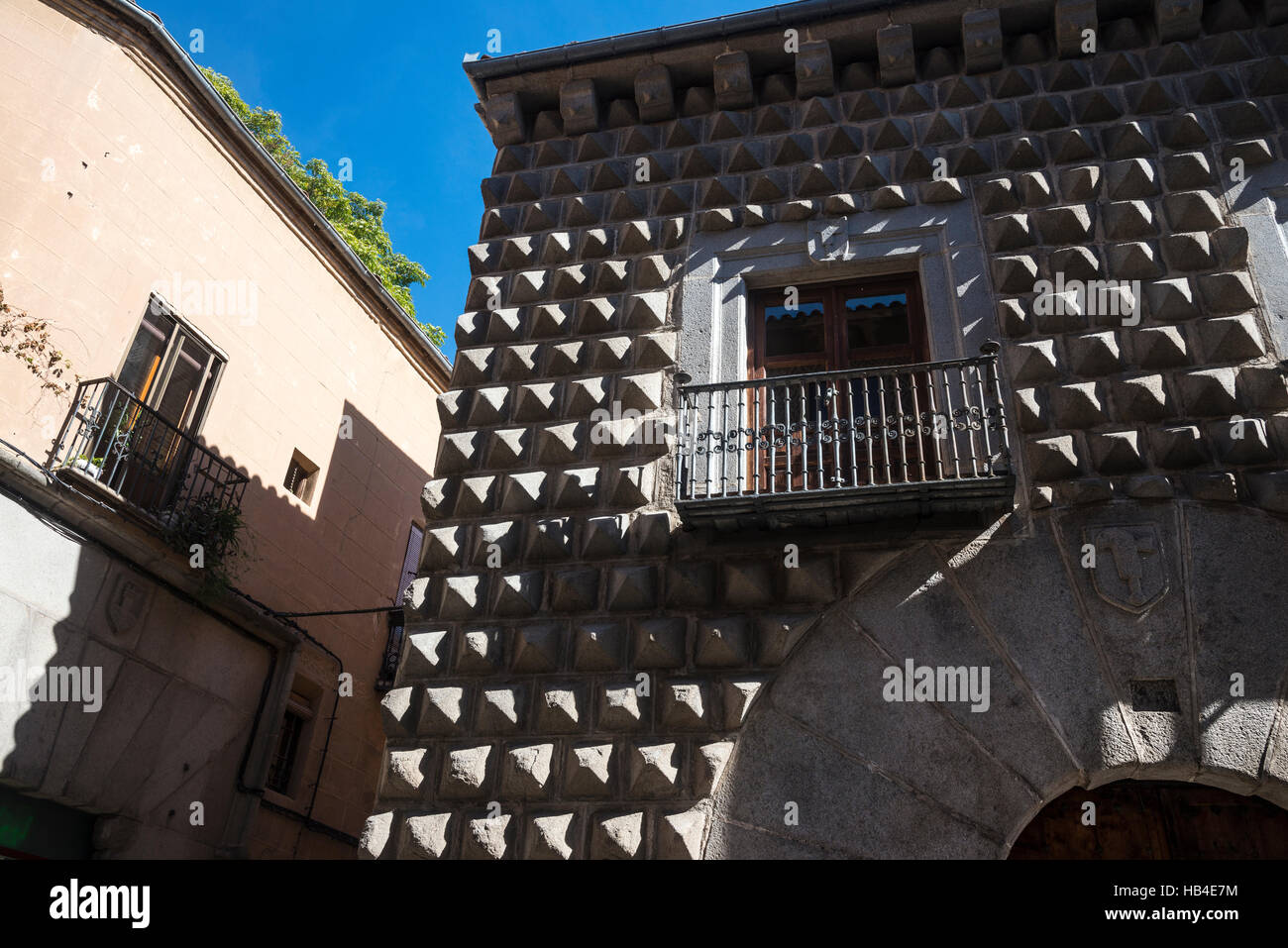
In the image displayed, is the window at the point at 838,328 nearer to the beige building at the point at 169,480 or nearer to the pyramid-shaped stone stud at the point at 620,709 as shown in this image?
the pyramid-shaped stone stud at the point at 620,709

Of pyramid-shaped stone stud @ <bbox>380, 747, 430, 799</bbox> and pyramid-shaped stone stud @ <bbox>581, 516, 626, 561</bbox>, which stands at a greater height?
pyramid-shaped stone stud @ <bbox>581, 516, 626, 561</bbox>

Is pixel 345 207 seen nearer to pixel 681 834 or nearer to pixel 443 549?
pixel 443 549

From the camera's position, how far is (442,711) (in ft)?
18.1

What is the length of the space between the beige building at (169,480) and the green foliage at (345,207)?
4545 mm

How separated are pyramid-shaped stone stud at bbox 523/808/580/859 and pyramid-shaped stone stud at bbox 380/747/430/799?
2.25 ft

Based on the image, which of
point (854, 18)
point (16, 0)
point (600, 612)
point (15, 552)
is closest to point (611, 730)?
point (600, 612)

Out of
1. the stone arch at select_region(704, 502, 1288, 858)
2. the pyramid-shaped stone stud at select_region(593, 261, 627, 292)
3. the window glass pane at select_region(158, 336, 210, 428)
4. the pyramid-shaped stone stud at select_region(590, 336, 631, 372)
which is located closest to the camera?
the stone arch at select_region(704, 502, 1288, 858)

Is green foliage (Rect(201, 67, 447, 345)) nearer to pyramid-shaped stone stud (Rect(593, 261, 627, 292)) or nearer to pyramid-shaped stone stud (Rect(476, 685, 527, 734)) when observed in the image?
pyramid-shaped stone stud (Rect(593, 261, 627, 292))

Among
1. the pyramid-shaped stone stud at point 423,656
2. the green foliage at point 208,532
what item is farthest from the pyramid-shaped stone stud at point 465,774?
the green foliage at point 208,532

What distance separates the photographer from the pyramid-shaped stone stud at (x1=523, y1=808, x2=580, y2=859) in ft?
16.3

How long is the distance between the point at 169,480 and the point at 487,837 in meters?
5.41

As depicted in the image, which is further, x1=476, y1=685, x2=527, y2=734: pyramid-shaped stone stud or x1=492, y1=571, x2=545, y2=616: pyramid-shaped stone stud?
x1=492, y1=571, x2=545, y2=616: pyramid-shaped stone stud

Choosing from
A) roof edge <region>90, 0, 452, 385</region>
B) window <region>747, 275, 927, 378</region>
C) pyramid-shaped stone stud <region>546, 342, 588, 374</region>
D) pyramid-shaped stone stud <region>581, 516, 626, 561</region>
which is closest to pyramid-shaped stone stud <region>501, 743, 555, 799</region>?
pyramid-shaped stone stud <region>581, 516, 626, 561</region>

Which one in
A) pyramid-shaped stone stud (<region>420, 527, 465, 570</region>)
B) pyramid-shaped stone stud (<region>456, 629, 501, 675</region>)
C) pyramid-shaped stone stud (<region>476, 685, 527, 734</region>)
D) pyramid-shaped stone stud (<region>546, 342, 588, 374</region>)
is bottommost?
pyramid-shaped stone stud (<region>476, 685, 527, 734</region>)
